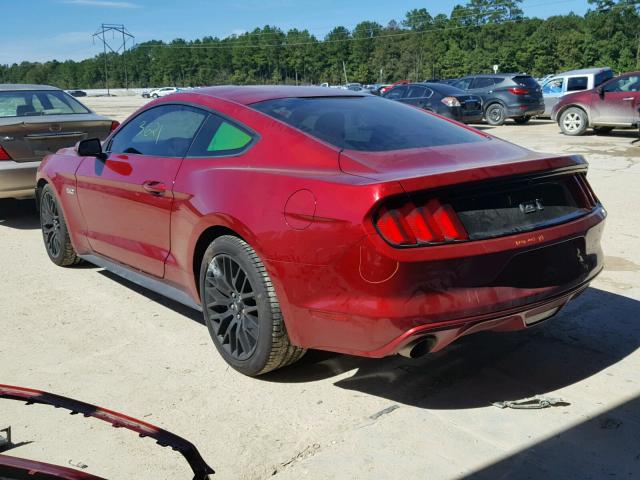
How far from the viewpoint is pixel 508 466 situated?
8.56 feet

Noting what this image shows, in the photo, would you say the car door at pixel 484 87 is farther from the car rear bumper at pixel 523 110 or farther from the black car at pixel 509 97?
the car rear bumper at pixel 523 110

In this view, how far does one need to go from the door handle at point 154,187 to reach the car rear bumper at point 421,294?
3.62 ft

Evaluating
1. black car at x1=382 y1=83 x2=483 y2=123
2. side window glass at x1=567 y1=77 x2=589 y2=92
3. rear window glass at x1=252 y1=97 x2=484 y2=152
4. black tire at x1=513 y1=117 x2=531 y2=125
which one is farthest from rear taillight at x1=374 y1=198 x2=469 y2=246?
side window glass at x1=567 y1=77 x2=589 y2=92

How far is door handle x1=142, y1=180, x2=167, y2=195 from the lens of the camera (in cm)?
384

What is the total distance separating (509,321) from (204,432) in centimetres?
145

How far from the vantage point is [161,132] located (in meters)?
4.23

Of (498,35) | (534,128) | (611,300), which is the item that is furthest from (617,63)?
(611,300)

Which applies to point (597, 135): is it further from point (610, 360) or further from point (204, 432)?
point (204, 432)

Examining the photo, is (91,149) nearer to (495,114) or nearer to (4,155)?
(4,155)

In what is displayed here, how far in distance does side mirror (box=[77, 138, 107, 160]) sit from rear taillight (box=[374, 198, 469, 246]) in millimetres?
2626

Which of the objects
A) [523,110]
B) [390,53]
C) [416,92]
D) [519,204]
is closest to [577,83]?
[523,110]

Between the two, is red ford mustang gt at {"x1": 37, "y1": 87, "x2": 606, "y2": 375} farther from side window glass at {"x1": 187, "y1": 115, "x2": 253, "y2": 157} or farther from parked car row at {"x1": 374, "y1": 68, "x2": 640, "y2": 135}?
parked car row at {"x1": 374, "y1": 68, "x2": 640, "y2": 135}

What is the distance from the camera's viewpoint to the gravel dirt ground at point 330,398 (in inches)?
105

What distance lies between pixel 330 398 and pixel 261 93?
1.83 metres
